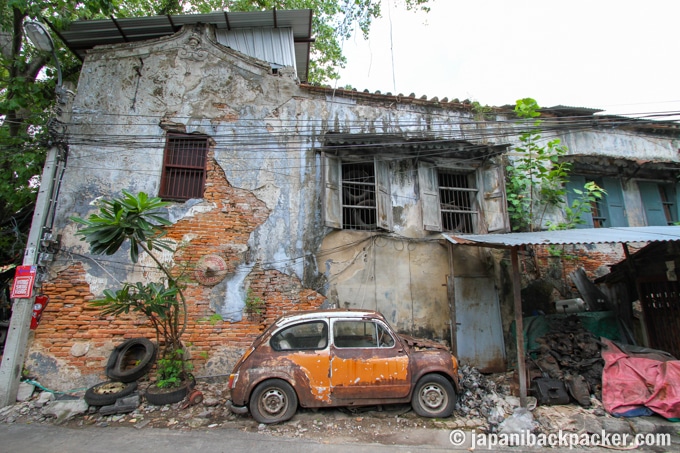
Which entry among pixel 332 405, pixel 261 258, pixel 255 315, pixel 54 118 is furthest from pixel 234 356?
pixel 54 118

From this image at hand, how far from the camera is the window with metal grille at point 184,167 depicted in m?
7.55

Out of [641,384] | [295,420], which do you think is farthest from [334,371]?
[641,384]

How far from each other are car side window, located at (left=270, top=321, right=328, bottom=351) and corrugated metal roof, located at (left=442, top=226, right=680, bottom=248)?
122 inches

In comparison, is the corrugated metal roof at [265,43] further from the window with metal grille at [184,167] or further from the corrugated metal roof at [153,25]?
the window with metal grille at [184,167]

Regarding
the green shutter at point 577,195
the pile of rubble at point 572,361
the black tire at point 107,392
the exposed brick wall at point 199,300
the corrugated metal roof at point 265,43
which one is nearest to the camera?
the black tire at point 107,392

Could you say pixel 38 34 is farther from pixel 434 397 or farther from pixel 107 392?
pixel 434 397

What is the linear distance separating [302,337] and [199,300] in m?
2.78

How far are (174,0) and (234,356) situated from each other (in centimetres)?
1154

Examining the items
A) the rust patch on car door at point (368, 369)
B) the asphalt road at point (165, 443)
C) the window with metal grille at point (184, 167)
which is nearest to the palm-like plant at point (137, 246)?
the asphalt road at point (165, 443)

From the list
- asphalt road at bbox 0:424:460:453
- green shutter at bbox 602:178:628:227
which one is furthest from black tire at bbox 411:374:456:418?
green shutter at bbox 602:178:628:227

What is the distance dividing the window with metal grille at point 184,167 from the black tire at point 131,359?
9.67 feet

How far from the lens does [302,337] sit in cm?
527

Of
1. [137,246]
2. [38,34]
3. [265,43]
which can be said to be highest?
[265,43]

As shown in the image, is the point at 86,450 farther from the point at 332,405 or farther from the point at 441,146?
the point at 441,146
